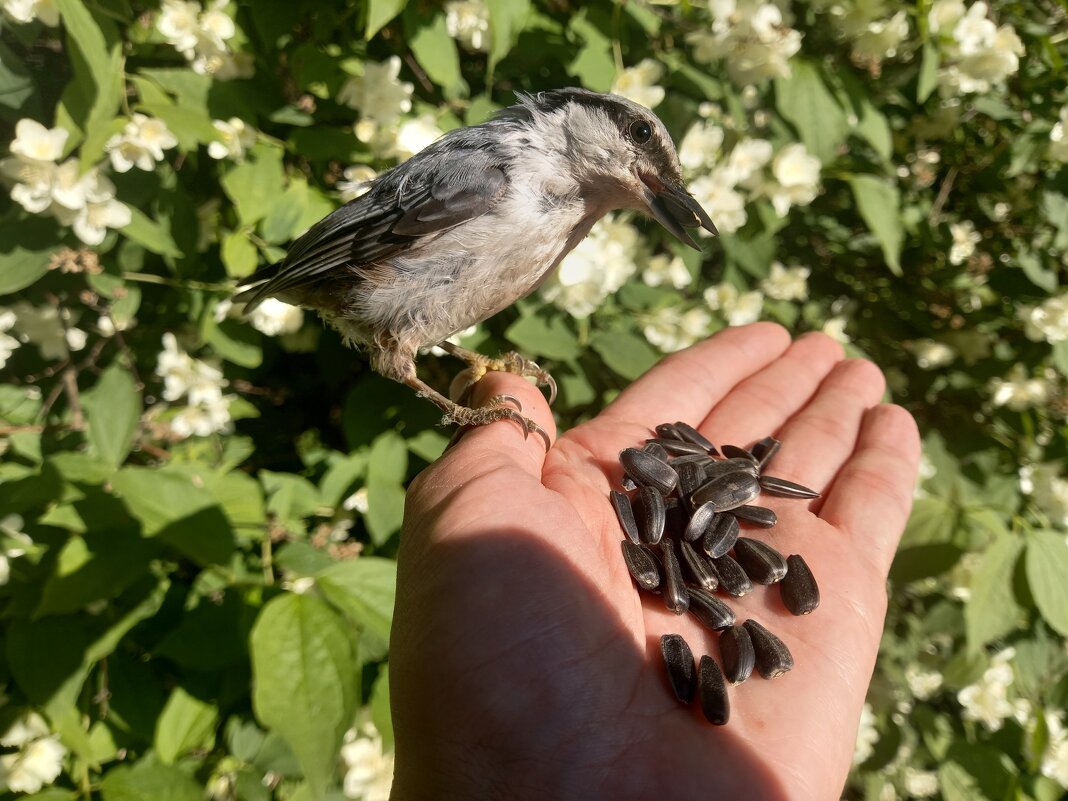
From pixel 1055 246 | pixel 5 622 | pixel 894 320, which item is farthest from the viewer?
pixel 894 320

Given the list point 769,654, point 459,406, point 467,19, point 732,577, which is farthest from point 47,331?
point 769,654

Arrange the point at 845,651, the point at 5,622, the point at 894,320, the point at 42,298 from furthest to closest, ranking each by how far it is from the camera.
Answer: the point at 894,320, the point at 42,298, the point at 5,622, the point at 845,651

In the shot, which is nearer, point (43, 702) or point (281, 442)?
point (43, 702)

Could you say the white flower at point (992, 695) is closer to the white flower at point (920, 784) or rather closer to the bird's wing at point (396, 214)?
the white flower at point (920, 784)

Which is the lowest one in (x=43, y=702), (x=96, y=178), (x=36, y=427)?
(x=43, y=702)

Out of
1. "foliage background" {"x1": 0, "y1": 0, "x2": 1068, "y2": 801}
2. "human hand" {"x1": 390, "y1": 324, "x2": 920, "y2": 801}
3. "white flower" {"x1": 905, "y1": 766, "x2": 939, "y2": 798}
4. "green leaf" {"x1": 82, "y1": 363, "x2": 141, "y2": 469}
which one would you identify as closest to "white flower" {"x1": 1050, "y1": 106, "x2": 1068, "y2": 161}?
"foliage background" {"x1": 0, "y1": 0, "x2": 1068, "y2": 801}

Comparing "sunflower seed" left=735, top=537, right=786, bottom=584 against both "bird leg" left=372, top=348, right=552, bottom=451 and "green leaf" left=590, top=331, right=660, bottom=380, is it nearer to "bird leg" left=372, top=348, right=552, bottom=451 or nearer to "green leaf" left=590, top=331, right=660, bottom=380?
"bird leg" left=372, top=348, right=552, bottom=451

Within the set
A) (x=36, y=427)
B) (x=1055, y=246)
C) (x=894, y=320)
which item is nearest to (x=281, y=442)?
(x=36, y=427)

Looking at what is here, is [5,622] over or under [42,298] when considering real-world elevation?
under

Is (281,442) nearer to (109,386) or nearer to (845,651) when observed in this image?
(109,386)
